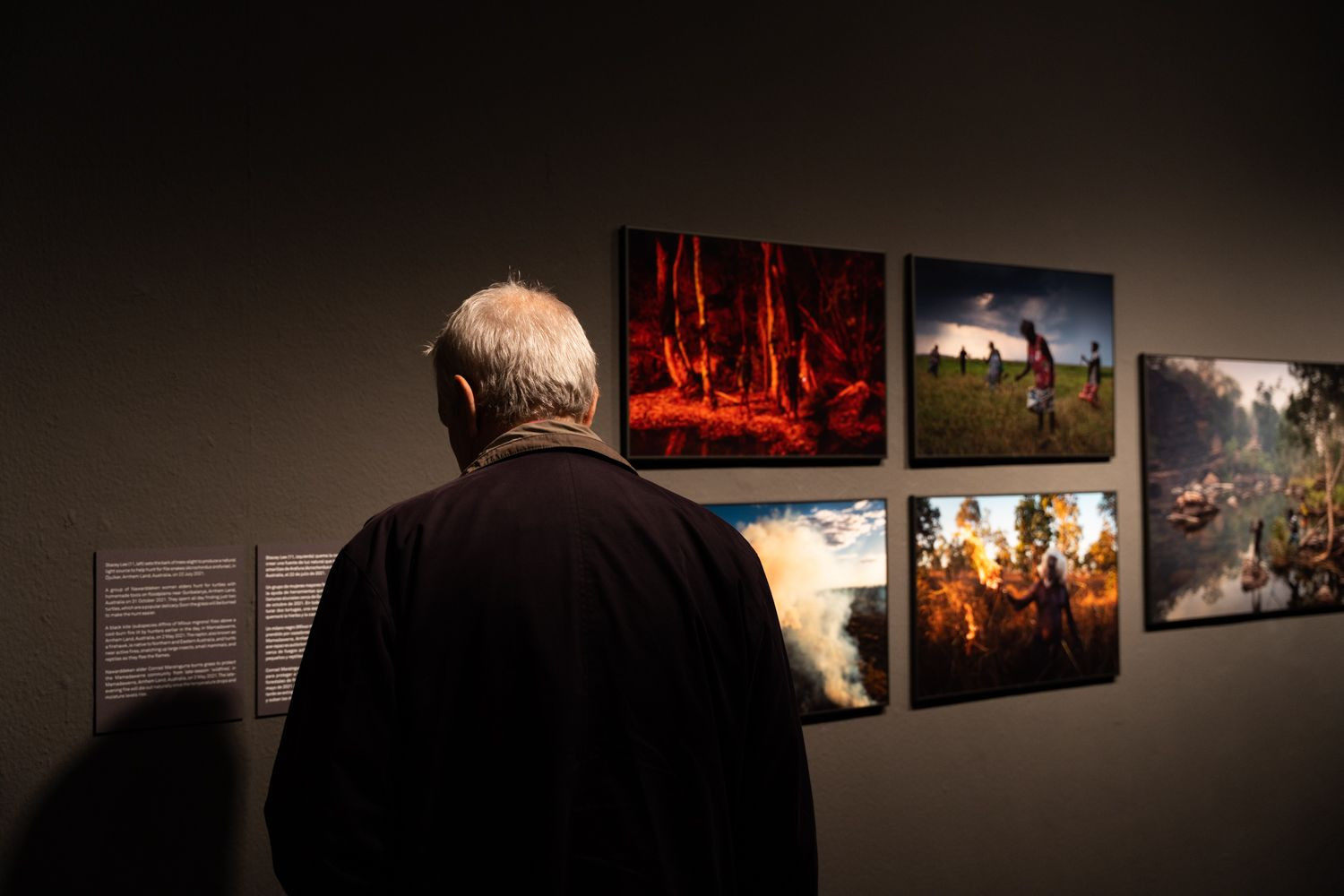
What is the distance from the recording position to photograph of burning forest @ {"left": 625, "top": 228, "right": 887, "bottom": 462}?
2592 mm

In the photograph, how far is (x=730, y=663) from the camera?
1.61 metres

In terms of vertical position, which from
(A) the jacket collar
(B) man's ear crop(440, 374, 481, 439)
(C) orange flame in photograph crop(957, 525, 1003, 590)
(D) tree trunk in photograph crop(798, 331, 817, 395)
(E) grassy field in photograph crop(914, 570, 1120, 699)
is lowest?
(E) grassy field in photograph crop(914, 570, 1120, 699)

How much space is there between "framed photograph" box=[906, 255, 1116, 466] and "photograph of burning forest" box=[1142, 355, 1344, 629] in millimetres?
283

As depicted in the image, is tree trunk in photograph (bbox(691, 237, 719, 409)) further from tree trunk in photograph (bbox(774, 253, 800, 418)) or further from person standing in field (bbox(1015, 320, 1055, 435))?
person standing in field (bbox(1015, 320, 1055, 435))

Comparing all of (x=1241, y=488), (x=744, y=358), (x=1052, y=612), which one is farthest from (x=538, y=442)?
(x=1241, y=488)

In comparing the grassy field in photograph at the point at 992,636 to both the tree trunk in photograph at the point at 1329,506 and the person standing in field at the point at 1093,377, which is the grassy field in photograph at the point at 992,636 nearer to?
the person standing in field at the point at 1093,377

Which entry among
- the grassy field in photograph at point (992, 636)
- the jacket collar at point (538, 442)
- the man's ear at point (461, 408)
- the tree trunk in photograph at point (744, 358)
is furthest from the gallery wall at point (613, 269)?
the jacket collar at point (538, 442)

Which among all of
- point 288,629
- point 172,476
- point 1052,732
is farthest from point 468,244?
point 1052,732

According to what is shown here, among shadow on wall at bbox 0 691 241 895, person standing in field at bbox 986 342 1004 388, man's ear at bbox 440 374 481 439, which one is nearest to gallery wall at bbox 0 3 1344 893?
shadow on wall at bbox 0 691 241 895

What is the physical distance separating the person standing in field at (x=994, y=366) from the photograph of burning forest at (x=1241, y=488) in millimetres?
661

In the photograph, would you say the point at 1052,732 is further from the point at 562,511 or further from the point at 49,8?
the point at 49,8

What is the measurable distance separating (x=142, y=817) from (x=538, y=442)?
1508mm

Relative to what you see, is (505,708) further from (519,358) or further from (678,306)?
(678,306)

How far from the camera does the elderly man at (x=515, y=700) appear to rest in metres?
1.41
